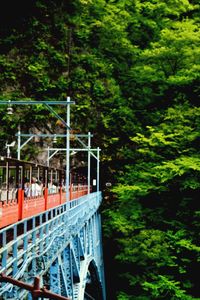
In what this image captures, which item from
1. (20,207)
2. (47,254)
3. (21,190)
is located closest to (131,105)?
(21,190)

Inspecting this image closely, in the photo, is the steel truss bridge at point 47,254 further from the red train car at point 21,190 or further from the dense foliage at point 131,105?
the dense foliage at point 131,105

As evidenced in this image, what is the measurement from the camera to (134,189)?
80.0 feet

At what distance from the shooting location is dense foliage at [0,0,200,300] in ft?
75.0

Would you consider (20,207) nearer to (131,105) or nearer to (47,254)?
(47,254)

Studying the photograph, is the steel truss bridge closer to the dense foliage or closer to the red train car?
the red train car

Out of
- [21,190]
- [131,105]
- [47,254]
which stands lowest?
[47,254]

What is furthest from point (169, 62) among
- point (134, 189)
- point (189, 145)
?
point (134, 189)

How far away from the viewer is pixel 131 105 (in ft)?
114

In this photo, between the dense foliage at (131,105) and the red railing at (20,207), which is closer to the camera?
the red railing at (20,207)

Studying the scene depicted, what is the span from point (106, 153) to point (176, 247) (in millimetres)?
16713

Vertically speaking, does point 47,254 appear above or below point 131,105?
below

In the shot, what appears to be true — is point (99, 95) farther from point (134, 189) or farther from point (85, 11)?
point (134, 189)

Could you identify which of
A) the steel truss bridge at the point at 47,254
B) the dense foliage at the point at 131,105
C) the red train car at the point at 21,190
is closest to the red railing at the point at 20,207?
the red train car at the point at 21,190

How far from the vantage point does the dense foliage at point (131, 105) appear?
75.0 ft
